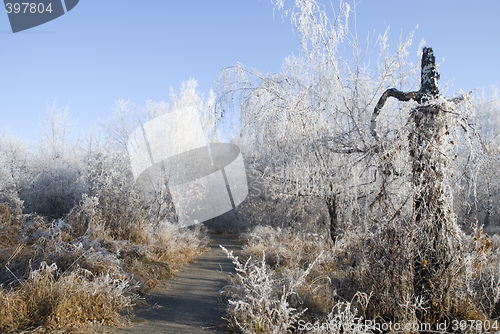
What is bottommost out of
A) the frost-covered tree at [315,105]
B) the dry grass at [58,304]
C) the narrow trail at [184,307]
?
the narrow trail at [184,307]

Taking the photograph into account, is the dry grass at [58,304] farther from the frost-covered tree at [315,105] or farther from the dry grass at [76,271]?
the frost-covered tree at [315,105]

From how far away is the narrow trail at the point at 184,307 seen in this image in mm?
4033

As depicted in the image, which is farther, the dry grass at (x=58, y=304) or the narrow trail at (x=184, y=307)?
the narrow trail at (x=184, y=307)

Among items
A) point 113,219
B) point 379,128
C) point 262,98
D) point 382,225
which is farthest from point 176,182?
point 382,225

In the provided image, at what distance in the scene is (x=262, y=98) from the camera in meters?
6.08

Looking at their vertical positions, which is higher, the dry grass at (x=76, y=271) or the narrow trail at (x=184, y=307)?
the dry grass at (x=76, y=271)

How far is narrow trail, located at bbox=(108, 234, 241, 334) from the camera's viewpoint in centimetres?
403

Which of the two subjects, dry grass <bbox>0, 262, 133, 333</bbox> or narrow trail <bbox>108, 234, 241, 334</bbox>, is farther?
narrow trail <bbox>108, 234, 241, 334</bbox>

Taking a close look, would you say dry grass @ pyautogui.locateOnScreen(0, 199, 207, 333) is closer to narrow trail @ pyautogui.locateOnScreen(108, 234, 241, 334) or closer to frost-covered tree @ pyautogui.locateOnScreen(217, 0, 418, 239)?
narrow trail @ pyautogui.locateOnScreen(108, 234, 241, 334)

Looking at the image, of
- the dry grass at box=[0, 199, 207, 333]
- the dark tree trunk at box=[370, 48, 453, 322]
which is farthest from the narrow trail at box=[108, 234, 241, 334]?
the dark tree trunk at box=[370, 48, 453, 322]

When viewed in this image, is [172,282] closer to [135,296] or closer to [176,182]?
[135,296]

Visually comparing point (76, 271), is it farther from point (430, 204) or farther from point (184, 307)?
point (430, 204)

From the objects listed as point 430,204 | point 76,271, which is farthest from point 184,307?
point 430,204

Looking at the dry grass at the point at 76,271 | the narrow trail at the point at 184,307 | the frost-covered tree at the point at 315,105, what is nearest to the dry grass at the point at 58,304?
the dry grass at the point at 76,271
